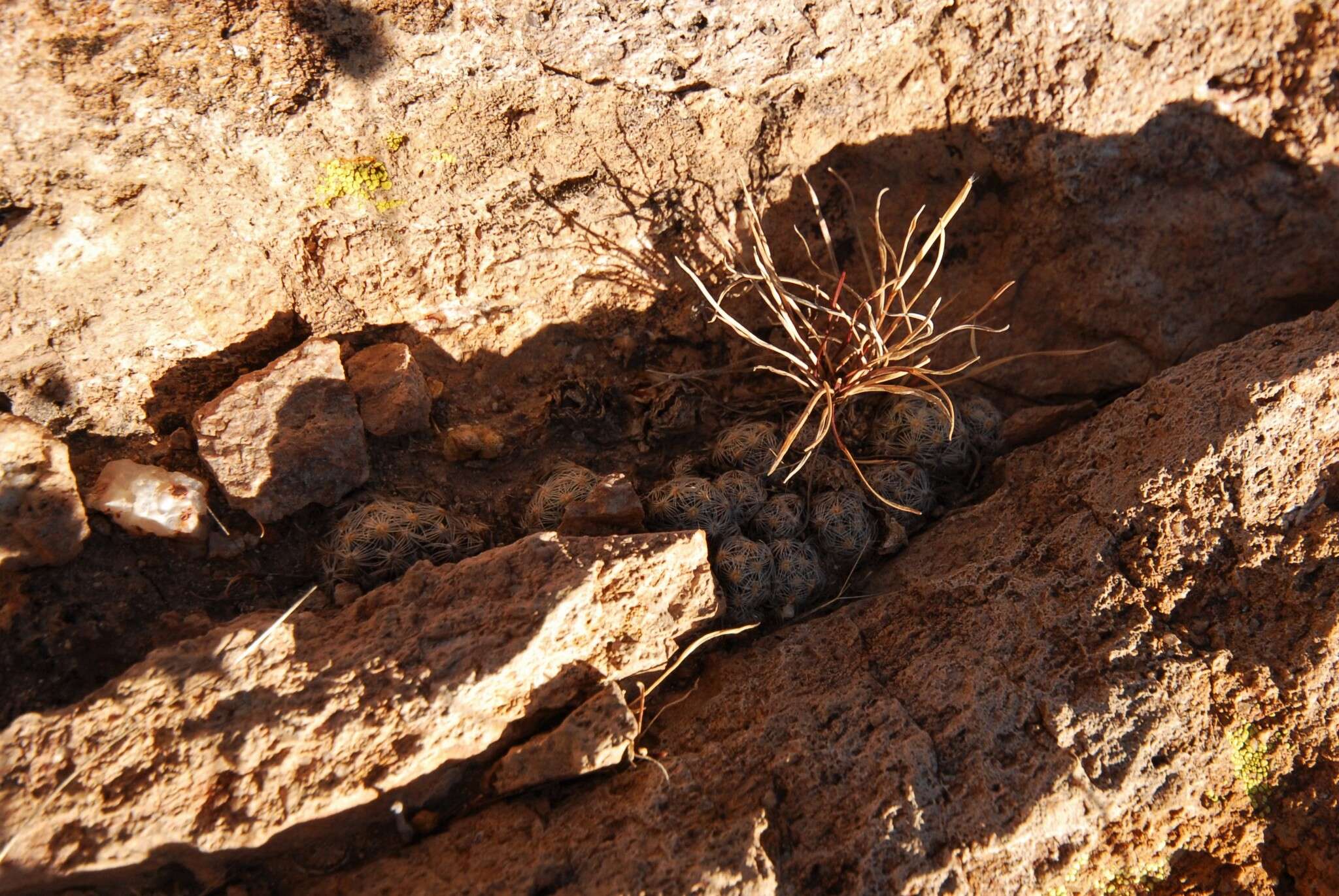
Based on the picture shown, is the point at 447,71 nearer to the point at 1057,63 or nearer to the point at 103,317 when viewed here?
the point at 103,317

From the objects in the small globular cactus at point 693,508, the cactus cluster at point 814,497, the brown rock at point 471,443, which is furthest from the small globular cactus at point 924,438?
the brown rock at point 471,443

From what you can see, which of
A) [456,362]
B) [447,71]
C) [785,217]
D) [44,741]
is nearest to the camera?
[44,741]

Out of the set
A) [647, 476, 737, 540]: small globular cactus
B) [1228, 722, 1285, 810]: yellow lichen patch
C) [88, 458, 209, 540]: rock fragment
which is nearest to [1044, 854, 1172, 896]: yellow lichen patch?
[1228, 722, 1285, 810]: yellow lichen patch

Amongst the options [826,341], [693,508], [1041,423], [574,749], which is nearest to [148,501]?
[574,749]

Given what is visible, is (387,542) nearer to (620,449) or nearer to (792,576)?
(620,449)

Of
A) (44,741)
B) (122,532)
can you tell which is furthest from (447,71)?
(44,741)

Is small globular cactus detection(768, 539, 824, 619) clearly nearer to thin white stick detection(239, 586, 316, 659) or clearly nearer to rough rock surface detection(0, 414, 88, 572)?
thin white stick detection(239, 586, 316, 659)
